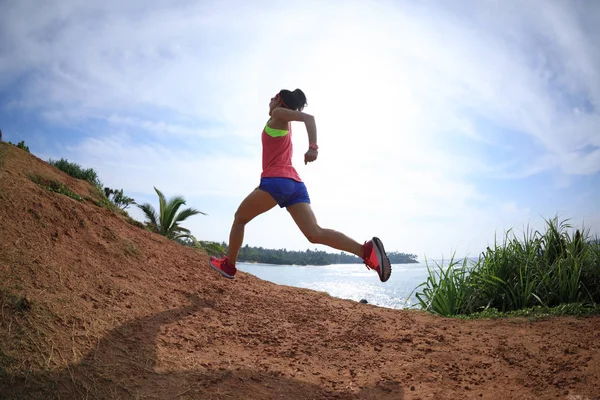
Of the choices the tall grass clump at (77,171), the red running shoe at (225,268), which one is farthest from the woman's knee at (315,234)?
the tall grass clump at (77,171)

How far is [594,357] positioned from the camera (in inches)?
118

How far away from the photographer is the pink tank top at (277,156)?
3.80 metres

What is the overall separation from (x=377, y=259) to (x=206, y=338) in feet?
5.45

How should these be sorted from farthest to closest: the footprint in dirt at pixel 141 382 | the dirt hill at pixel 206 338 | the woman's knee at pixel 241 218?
1. the woman's knee at pixel 241 218
2. the dirt hill at pixel 206 338
3. the footprint in dirt at pixel 141 382

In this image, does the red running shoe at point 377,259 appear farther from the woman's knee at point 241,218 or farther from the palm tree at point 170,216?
the palm tree at point 170,216

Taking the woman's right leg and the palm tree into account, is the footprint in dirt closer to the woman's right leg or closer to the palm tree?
the woman's right leg

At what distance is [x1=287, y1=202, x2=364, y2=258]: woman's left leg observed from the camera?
3.70 metres

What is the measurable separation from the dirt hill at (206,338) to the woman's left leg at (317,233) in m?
0.87

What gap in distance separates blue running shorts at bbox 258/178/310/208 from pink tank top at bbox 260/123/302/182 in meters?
0.05

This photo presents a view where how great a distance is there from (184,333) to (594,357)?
3.17m

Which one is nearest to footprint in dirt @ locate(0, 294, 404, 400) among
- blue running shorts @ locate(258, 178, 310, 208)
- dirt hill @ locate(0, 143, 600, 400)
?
dirt hill @ locate(0, 143, 600, 400)

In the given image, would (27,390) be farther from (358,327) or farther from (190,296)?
(358,327)

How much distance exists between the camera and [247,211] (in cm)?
395

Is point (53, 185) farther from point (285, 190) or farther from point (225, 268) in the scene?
point (285, 190)
